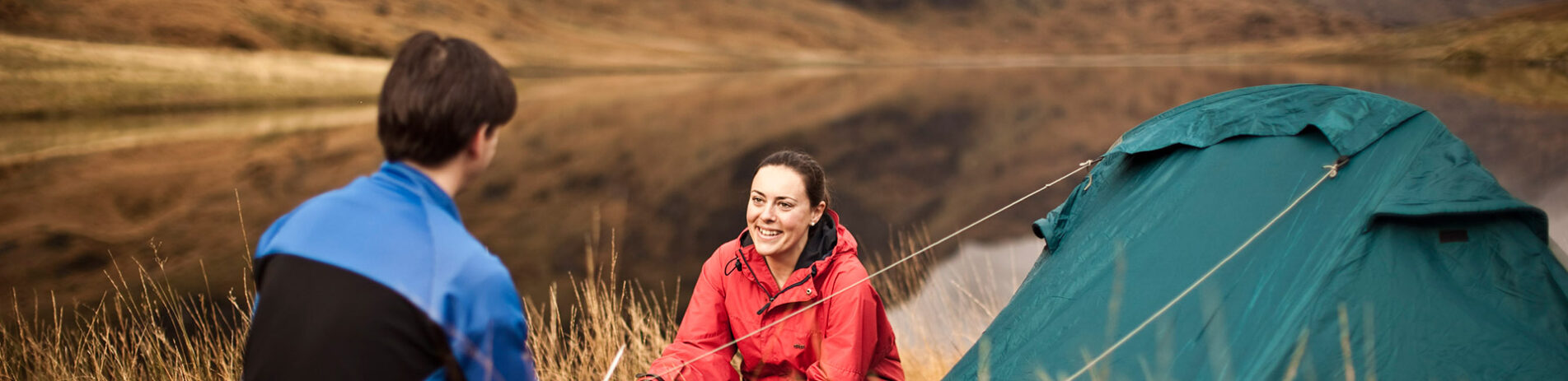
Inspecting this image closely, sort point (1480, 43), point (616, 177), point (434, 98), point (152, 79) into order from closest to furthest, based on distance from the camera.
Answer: point (434, 98)
point (616, 177)
point (152, 79)
point (1480, 43)

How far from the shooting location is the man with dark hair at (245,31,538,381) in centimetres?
165

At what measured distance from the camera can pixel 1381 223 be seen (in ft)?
10.3

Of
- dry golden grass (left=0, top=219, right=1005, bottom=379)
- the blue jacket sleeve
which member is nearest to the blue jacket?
the blue jacket sleeve

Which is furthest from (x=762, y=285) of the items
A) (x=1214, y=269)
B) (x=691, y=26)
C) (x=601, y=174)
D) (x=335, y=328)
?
(x=691, y=26)

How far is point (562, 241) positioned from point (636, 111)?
26.3 meters

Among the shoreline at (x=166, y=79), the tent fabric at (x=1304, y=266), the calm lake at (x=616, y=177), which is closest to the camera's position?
the tent fabric at (x=1304, y=266)

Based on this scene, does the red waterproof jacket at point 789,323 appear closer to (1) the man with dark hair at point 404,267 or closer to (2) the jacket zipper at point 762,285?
(2) the jacket zipper at point 762,285

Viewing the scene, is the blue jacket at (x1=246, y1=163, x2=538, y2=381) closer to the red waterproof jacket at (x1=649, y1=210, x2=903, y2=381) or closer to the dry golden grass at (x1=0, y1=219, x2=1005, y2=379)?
the red waterproof jacket at (x1=649, y1=210, x2=903, y2=381)

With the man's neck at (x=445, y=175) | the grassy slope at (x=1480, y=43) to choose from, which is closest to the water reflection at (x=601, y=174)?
the man's neck at (x=445, y=175)

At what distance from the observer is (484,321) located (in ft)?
5.61

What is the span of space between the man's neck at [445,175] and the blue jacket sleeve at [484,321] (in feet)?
0.70

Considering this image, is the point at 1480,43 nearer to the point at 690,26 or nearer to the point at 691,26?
the point at 691,26

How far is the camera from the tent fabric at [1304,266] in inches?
116

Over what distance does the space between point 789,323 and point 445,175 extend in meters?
1.91
